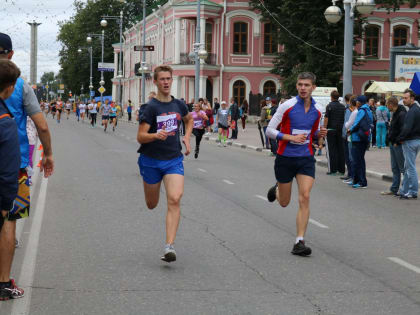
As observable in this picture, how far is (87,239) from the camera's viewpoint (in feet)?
28.1

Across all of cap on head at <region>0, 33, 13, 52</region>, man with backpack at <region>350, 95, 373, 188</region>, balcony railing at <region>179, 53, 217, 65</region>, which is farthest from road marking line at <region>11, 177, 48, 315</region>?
balcony railing at <region>179, 53, 217, 65</region>

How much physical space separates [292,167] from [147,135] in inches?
66.5

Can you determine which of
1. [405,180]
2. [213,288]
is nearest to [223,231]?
[213,288]

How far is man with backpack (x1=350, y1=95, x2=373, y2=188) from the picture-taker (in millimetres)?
15344

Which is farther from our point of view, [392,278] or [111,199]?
[111,199]

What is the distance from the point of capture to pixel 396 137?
551 inches

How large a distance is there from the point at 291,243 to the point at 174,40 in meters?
54.8

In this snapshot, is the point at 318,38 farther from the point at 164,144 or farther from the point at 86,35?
the point at 86,35

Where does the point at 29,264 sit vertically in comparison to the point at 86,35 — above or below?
below

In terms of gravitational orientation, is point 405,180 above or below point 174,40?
below

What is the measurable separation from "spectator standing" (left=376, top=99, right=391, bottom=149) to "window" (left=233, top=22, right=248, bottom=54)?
107 ft

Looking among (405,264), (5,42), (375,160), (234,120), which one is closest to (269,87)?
(234,120)

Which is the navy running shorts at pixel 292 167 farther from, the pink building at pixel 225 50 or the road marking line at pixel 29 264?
the pink building at pixel 225 50

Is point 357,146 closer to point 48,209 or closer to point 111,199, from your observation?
point 111,199
